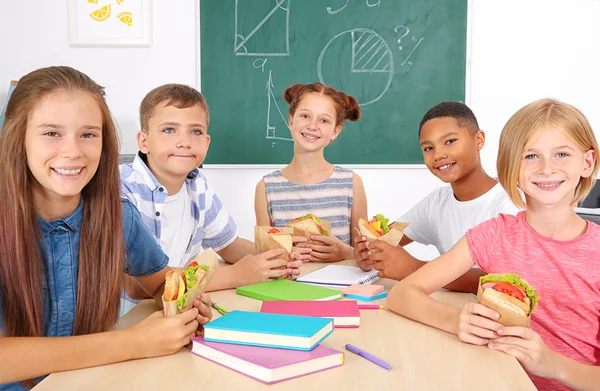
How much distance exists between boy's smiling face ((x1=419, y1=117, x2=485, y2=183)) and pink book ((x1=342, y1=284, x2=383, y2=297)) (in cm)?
75

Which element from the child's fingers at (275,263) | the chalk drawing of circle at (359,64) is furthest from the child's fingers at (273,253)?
the chalk drawing of circle at (359,64)

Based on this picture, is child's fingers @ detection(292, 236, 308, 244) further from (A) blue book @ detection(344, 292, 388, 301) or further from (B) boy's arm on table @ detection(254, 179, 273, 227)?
(B) boy's arm on table @ detection(254, 179, 273, 227)

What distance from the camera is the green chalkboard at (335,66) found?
3.88 m

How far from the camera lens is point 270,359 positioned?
1025 mm

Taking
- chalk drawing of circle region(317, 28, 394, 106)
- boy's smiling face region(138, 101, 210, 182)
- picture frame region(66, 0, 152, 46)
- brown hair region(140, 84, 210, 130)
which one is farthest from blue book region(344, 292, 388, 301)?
picture frame region(66, 0, 152, 46)

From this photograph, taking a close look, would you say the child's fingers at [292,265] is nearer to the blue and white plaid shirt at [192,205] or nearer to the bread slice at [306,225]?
the bread slice at [306,225]

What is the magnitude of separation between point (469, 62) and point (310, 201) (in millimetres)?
1765

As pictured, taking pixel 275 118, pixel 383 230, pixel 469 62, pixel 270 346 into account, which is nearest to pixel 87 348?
pixel 270 346

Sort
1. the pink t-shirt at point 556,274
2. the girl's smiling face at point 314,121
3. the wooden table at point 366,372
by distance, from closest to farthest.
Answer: the wooden table at point 366,372, the pink t-shirt at point 556,274, the girl's smiling face at point 314,121

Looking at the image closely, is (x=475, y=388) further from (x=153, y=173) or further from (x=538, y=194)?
(x=153, y=173)

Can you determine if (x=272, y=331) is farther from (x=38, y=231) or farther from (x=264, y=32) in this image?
(x=264, y=32)

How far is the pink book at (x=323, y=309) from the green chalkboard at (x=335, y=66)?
267 cm

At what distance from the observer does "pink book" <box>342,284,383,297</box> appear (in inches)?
62.2

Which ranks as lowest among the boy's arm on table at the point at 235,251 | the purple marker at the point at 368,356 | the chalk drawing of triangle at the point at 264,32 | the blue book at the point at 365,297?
the boy's arm on table at the point at 235,251
